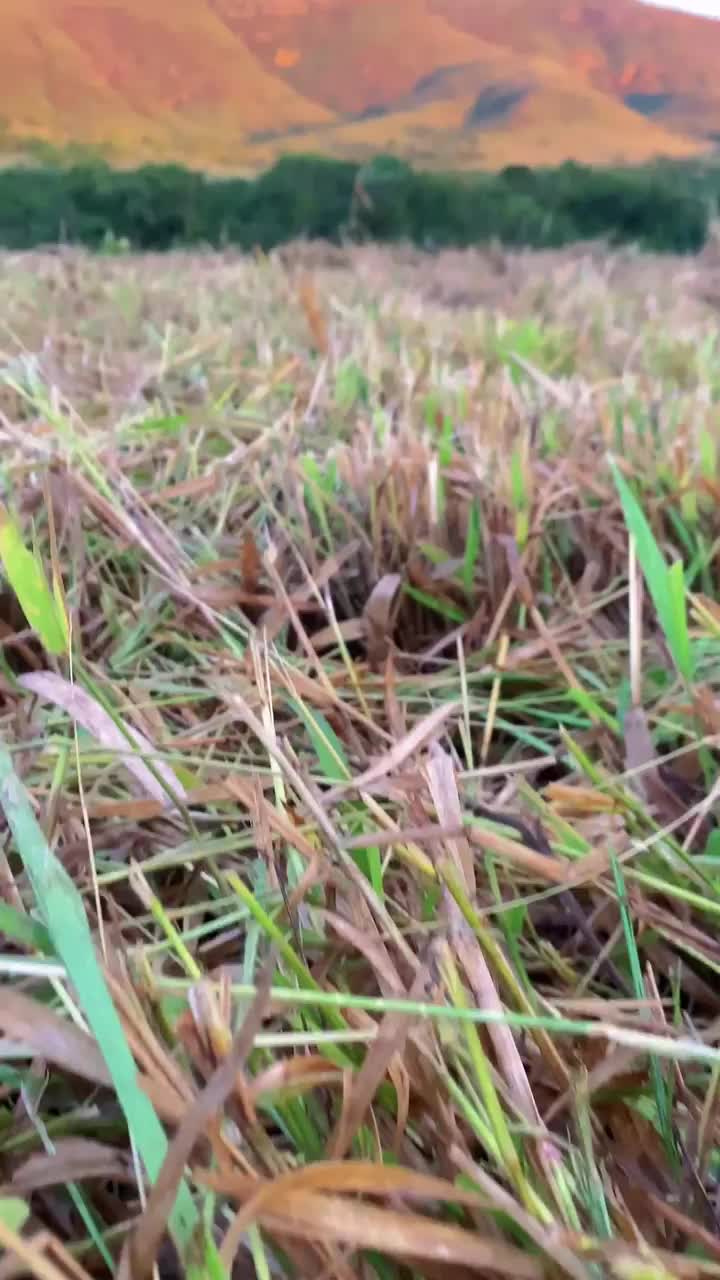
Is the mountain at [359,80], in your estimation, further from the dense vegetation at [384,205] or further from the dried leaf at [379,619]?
the dried leaf at [379,619]

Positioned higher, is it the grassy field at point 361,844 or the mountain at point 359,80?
the mountain at point 359,80

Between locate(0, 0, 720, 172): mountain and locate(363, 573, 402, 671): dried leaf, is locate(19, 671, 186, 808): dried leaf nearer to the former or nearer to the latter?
locate(363, 573, 402, 671): dried leaf

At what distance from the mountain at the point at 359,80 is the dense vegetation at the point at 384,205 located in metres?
0.11

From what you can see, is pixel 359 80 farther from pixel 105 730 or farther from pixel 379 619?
pixel 105 730

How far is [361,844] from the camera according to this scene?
24 centimetres

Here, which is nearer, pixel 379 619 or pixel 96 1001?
pixel 96 1001

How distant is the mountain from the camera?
1947mm

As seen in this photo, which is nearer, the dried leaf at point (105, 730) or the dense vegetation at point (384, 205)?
the dried leaf at point (105, 730)

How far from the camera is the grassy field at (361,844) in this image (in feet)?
0.58

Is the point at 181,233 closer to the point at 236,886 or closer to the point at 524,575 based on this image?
the point at 524,575

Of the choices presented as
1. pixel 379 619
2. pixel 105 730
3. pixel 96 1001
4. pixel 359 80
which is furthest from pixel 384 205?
pixel 96 1001

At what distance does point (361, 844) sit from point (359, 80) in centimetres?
234

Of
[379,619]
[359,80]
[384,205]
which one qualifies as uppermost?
[359,80]

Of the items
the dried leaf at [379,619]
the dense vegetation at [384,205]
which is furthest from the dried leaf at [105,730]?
the dense vegetation at [384,205]
